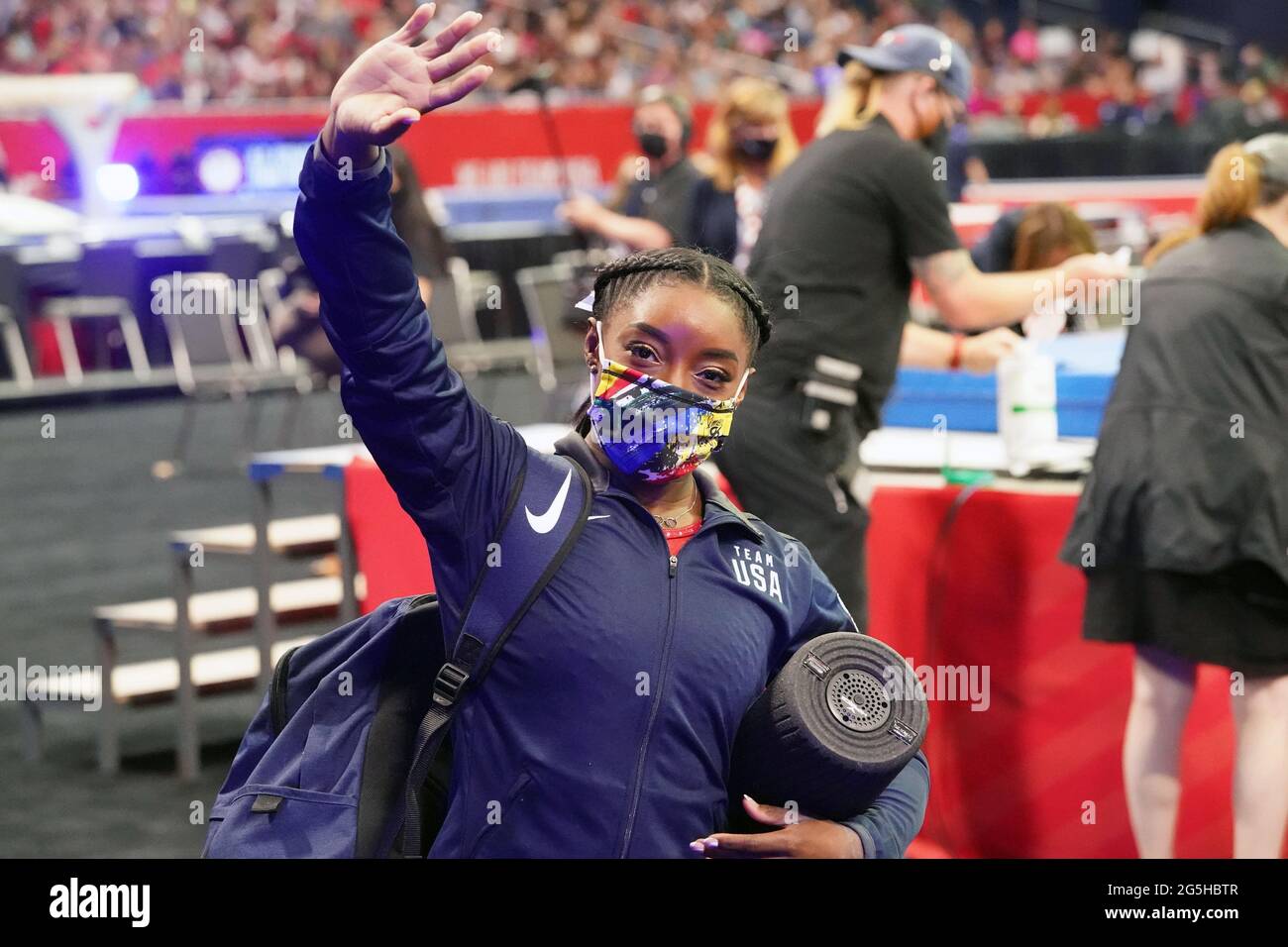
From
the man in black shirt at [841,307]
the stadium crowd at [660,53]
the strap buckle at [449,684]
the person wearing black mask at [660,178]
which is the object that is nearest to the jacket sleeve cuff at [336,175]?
the strap buckle at [449,684]

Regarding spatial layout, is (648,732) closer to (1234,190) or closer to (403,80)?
(403,80)

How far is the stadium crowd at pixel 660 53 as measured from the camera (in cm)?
1767

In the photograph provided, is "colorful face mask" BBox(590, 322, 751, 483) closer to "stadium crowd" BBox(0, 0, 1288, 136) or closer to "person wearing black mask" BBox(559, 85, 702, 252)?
"person wearing black mask" BBox(559, 85, 702, 252)

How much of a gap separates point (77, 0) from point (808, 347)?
15.9m

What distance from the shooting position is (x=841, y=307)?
3.85 m

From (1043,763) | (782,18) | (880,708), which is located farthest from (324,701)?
(782,18)

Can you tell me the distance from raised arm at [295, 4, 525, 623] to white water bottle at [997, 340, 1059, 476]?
267 cm

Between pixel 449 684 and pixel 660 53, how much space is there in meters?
21.1


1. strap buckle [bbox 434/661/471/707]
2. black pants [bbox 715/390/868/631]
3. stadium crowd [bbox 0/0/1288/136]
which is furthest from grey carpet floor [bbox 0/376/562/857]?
stadium crowd [bbox 0/0/1288/136]

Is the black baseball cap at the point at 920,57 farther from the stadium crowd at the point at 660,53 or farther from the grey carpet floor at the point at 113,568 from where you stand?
the stadium crowd at the point at 660,53

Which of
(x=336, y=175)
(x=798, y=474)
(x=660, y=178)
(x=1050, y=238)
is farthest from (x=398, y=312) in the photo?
(x=660, y=178)

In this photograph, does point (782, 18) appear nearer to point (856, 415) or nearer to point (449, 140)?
point (449, 140)

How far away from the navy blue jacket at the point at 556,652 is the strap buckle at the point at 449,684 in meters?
0.03

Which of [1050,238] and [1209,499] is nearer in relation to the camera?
[1209,499]
